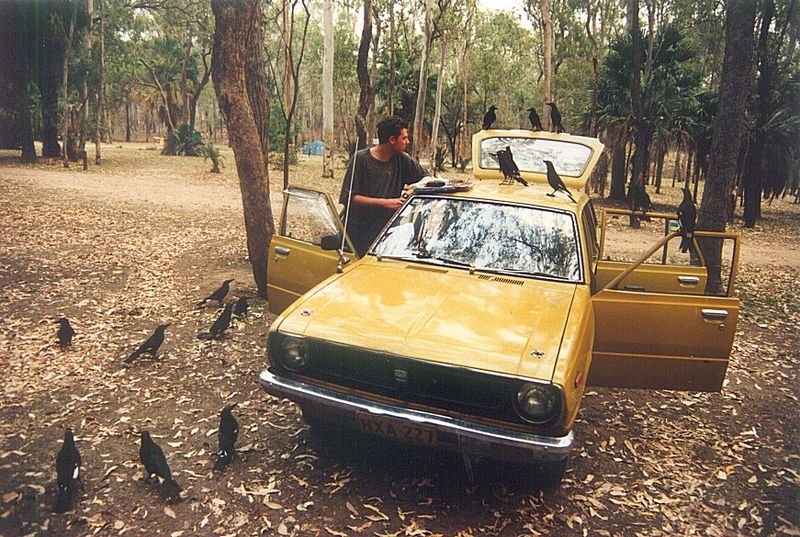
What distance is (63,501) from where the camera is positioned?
3.47 metres

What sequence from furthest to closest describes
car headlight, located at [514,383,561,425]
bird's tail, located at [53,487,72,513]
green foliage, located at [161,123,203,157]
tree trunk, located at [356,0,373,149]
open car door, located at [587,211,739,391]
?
green foliage, located at [161,123,203,157]
tree trunk, located at [356,0,373,149]
open car door, located at [587,211,739,391]
bird's tail, located at [53,487,72,513]
car headlight, located at [514,383,561,425]

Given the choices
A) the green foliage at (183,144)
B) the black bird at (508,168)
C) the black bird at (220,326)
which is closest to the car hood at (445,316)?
the black bird at (508,168)

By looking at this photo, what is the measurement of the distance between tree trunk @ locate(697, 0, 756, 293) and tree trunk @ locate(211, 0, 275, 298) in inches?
228

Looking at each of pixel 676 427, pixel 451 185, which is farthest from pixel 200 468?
pixel 676 427

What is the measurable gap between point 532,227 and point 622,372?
4.02ft

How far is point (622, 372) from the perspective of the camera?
4250mm

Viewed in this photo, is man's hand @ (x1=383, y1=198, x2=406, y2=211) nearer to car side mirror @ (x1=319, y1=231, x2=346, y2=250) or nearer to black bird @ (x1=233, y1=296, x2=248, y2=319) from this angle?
car side mirror @ (x1=319, y1=231, x2=346, y2=250)

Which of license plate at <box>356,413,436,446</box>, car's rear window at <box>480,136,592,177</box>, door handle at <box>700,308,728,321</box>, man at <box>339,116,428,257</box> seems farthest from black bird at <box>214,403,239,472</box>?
car's rear window at <box>480,136,592,177</box>

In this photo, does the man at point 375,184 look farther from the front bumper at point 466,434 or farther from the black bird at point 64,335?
the black bird at point 64,335

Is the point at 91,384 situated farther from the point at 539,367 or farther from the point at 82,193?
the point at 82,193

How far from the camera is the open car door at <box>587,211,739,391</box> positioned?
4105 mm

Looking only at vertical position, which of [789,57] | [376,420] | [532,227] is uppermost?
[789,57]

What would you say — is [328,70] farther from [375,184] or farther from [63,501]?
[63,501]

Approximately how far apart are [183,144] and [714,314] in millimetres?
35464
